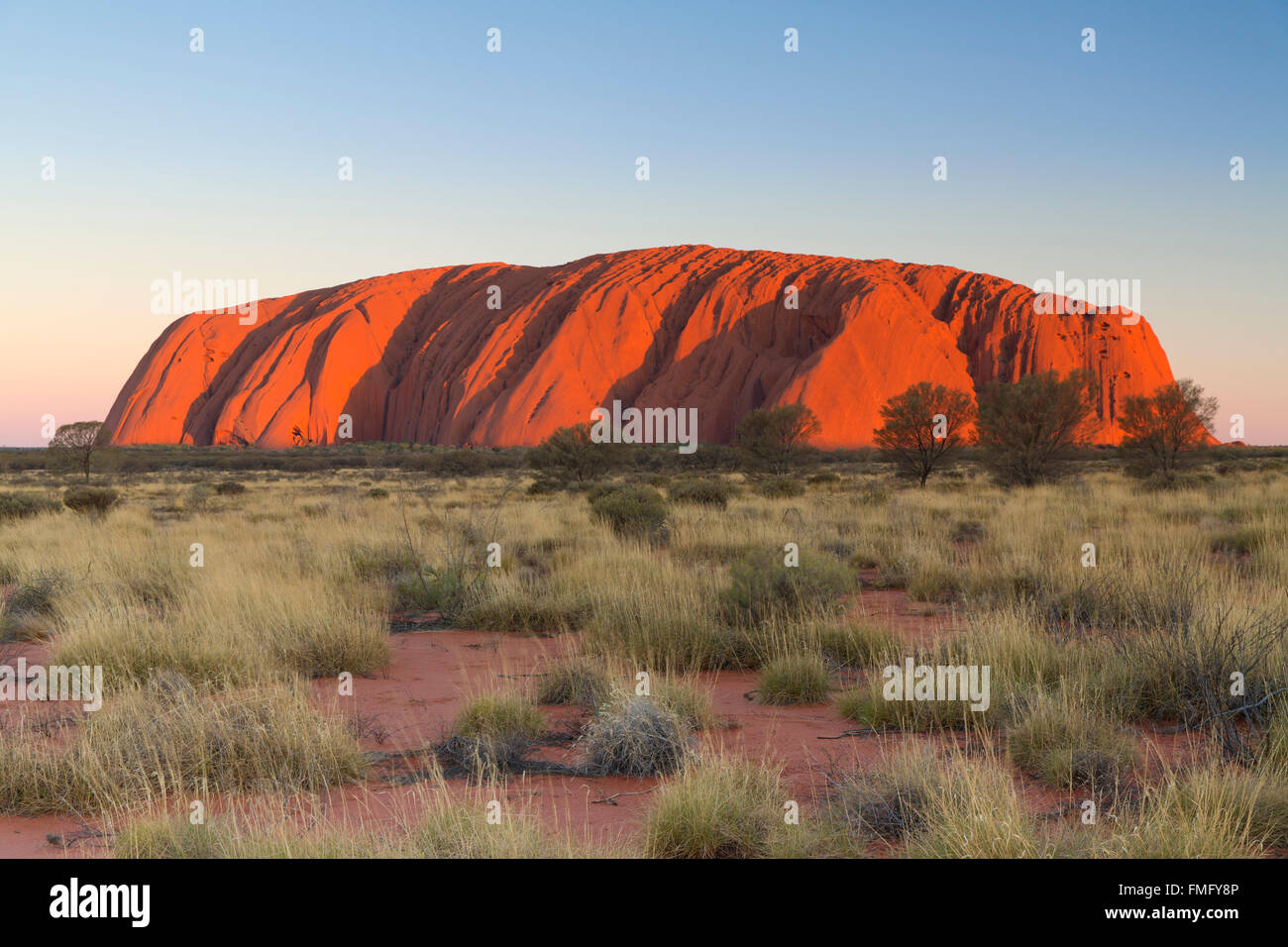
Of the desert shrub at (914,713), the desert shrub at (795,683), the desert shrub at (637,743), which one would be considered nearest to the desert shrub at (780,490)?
the desert shrub at (795,683)

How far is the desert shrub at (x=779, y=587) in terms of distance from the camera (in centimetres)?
722

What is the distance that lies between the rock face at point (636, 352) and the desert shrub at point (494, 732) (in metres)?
70.4

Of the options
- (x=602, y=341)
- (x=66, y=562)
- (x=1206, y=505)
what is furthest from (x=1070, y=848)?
(x=602, y=341)

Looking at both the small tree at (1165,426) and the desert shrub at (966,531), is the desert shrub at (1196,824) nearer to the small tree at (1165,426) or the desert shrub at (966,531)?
the desert shrub at (966,531)

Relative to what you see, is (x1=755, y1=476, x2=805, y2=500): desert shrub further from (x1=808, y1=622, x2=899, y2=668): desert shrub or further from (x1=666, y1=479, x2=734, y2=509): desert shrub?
(x1=808, y1=622, x2=899, y2=668): desert shrub

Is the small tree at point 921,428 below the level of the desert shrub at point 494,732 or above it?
above

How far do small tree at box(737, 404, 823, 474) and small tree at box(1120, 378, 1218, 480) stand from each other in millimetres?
12780

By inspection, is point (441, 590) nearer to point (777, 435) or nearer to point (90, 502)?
point (90, 502)

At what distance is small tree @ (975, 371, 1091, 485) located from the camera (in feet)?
76.3

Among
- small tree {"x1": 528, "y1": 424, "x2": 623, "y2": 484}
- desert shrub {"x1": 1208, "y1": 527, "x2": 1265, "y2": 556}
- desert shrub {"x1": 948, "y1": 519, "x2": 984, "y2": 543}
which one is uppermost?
small tree {"x1": 528, "y1": 424, "x2": 623, "y2": 484}

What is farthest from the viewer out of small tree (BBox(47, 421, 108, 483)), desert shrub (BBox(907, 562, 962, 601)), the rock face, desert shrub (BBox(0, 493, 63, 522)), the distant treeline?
the rock face

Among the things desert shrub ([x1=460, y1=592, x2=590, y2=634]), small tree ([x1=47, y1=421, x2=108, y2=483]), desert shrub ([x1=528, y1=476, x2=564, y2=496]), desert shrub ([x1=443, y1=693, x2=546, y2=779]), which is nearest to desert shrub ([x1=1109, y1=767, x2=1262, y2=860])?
desert shrub ([x1=443, y1=693, x2=546, y2=779])

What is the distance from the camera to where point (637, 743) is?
13.8 feet

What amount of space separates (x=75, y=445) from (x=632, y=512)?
31.5 m
